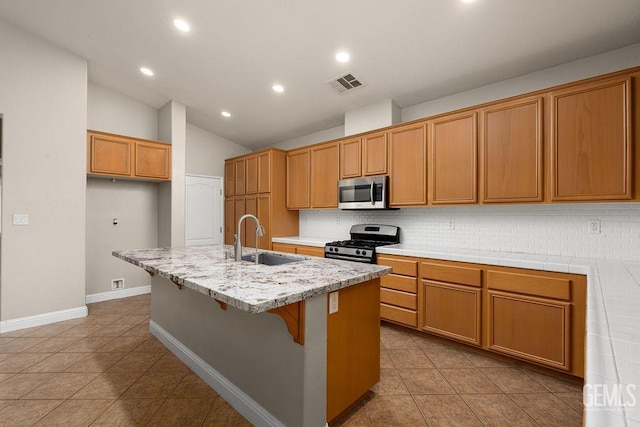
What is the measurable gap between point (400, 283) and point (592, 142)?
6.68ft

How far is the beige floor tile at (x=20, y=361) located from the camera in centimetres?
248

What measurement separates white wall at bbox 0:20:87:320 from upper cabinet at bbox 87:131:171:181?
29 cm

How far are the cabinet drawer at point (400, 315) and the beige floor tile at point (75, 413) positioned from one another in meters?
2.55

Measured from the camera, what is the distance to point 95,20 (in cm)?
317

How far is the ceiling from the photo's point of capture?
91.2 inches

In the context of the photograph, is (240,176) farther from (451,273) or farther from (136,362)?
(451,273)

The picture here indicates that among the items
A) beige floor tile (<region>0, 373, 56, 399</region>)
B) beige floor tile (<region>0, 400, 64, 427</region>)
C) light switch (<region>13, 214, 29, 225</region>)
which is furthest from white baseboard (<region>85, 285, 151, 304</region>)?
beige floor tile (<region>0, 400, 64, 427</region>)

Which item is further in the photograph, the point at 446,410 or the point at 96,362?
the point at 96,362

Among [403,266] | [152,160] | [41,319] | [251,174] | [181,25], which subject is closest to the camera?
[181,25]

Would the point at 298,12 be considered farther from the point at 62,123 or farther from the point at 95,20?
the point at 62,123

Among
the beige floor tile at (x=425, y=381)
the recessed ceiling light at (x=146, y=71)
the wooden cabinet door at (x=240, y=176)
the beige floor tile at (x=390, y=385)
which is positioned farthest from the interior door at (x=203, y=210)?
the beige floor tile at (x=425, y=381)

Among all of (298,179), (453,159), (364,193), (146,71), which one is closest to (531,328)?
(453,159)

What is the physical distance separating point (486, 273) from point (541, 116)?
1.45 metres

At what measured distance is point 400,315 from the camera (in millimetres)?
3184
